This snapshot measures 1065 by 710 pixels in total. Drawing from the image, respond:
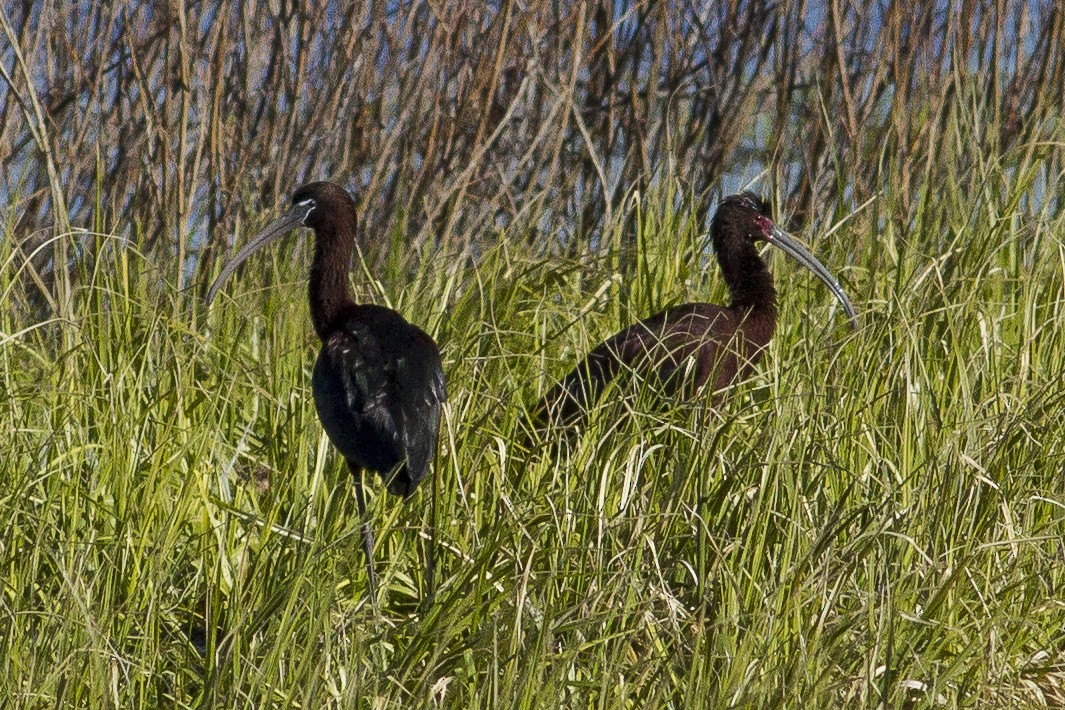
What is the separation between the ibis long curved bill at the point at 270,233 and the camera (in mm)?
4367

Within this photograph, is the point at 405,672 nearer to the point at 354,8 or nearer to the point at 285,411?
the point at 285,411

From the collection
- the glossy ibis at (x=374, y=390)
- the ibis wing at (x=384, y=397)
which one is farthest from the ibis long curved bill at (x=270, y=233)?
the ibis wing at (x=384, y=397)

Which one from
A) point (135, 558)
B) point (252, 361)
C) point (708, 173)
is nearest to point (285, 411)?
point (252, 361)

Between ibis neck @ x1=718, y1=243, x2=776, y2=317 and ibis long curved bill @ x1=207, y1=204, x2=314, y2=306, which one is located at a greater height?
ibis long curved bill @ x1=207, y1=204, x2=314, y2=306

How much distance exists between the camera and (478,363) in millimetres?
4027

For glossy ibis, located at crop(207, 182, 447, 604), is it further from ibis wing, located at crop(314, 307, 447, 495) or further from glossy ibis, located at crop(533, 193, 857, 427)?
glossy ibis, located at crop(533, 193, 857, 427)

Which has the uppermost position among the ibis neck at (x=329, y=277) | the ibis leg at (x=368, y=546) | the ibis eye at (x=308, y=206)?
the ibis eye at (x=308, y=206)

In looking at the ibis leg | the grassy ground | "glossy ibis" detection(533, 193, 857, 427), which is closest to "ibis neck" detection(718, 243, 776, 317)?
"glossy ibis" detection(533, 193, 857, 427)

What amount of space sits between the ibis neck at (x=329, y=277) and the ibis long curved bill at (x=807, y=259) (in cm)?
127

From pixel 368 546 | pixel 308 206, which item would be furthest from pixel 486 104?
pixel 368 546

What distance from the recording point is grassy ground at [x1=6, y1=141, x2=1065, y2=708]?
2.72 m

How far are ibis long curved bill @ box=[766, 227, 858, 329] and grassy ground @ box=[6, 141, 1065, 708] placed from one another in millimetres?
100

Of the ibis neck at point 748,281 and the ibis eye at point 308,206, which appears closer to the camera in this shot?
the ibis eye at point 308,206

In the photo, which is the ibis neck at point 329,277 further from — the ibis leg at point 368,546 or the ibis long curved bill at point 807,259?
the ibis long curved bill at point 807,259
